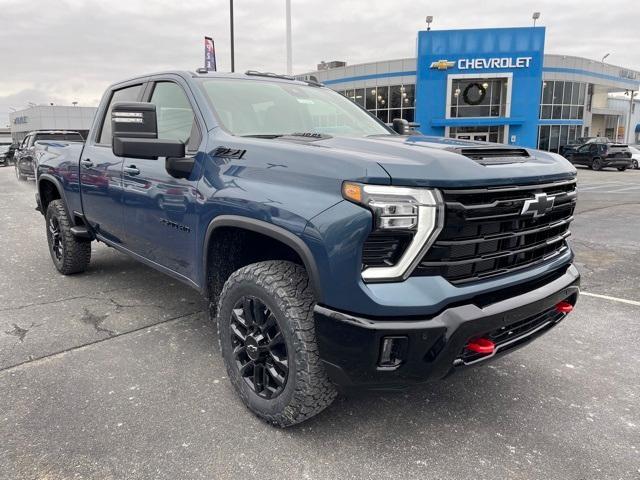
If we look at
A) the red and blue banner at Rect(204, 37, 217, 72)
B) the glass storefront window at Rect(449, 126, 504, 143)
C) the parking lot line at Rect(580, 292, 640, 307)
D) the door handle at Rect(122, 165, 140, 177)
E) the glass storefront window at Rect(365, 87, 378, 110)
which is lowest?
the parking lot line at Rect(580, 292, 640, 307)

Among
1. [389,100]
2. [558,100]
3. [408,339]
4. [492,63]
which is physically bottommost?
[408,339]

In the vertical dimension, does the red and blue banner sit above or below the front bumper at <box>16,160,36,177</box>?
above

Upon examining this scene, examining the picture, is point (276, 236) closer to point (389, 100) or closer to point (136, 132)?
point (136, 132)

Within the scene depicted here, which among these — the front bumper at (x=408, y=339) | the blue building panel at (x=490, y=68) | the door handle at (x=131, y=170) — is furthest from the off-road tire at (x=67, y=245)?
the blue building panel at (x=490, y=68)

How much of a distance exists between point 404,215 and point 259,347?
106cm

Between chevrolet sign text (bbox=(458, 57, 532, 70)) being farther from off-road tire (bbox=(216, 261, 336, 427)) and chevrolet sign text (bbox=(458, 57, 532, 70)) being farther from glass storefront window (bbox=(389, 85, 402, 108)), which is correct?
off-road tire (bbox=(216, 261, 336, 427))

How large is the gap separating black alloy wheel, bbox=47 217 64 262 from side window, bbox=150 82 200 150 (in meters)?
2.35

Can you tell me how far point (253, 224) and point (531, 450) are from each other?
1.77m

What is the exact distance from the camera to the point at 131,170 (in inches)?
145

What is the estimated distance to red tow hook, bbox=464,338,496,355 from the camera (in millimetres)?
2285

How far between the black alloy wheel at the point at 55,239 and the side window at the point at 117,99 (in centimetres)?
132

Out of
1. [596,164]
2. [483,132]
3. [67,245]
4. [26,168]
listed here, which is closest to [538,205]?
[67,245]

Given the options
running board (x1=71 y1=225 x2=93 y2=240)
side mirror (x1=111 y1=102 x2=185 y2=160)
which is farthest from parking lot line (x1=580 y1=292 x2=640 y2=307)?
running board (x1=71 y1=225 x2=93 y2=240)

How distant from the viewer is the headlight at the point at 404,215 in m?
2.11
